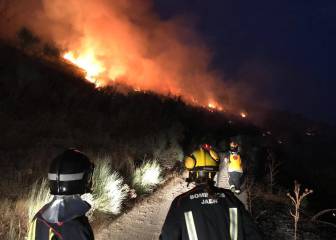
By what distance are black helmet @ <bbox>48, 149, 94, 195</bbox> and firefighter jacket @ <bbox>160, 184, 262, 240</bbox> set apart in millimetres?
771

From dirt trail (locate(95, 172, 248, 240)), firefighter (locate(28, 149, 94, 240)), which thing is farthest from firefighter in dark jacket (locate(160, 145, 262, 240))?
dirt trail (locate(95, 172, 248, 240))

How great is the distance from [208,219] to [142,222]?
4.26 metres

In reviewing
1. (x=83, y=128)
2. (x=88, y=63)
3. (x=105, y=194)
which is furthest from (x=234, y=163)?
(x=88, y=63)

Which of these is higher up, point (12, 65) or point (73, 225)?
point (12, 65)

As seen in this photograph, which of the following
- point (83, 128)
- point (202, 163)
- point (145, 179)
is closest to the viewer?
point (202, 163)

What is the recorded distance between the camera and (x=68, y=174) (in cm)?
211

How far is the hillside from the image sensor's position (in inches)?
367

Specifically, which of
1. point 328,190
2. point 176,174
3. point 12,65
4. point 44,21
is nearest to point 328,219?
point 176,174

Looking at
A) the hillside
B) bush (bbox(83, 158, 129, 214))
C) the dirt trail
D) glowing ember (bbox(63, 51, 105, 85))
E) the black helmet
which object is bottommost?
the dirt trail

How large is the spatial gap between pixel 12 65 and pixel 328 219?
1846 cm

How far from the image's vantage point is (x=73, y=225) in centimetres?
197

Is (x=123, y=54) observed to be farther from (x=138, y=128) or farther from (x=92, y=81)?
(x=138, y=128)

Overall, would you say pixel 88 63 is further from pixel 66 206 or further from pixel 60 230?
pixel 60 230

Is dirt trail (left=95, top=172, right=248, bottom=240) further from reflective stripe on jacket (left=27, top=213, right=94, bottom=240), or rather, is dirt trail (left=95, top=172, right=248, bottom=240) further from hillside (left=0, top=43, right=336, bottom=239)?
reflective stripe on jacket (left=27, top=213, right=94, bottom=240)
